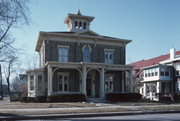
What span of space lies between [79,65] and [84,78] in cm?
179

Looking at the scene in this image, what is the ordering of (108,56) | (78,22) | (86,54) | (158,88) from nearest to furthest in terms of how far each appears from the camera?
(86,54) < (108,56) < (78,22) < (158,88)

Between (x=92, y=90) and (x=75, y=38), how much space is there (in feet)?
23.9

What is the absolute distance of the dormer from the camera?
116 feet

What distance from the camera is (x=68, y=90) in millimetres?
30375

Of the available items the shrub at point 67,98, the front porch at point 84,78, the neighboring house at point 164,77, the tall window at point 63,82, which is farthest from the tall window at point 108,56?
the neighboring house at point 164,77

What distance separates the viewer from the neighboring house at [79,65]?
29169 millimetres

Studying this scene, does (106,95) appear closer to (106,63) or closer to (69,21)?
(106,63)

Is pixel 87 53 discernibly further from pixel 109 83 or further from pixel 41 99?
pixel 41 99

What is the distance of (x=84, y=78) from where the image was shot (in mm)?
28469

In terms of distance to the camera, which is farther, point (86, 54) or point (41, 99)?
point (86, 54)

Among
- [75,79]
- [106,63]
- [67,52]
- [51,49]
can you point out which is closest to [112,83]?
[106,63]

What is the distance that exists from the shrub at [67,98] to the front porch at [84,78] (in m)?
0.81

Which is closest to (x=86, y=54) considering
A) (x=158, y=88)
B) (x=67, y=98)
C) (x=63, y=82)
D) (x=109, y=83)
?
(x=63, y=82)

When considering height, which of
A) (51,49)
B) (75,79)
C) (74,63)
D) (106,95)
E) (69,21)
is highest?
(69,21)
